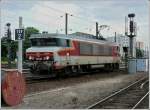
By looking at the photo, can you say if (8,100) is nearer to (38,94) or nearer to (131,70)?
(38,94)

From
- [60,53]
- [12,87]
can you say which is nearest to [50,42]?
[60,53]

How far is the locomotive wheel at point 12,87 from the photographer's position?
551 inches

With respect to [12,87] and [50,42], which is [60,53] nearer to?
[50,42]

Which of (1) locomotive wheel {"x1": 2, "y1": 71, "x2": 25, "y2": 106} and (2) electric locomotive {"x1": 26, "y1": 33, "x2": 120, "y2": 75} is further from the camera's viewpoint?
(2) electric locomotive {"x1": 26, "y1": 33, "x2": 120, "y2": 75}

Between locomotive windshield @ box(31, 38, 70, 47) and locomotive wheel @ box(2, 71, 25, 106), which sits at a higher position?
locomotive windshield @ box(31, 38, 70, 47)

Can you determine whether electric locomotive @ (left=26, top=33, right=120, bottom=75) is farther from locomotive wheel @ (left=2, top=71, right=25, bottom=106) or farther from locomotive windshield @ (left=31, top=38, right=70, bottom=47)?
locomotive wheel @ (left=2, top=71, right=25, bottom=106)

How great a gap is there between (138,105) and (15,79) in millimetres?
4245

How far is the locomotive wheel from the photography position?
1400 cm

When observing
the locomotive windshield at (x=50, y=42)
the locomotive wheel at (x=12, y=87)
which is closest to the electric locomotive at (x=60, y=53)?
the locomotive windshield at (x=50, y=42)

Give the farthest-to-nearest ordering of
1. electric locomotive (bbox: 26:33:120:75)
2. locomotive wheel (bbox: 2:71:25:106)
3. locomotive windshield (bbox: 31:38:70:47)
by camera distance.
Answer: locomotive windshield (bbox: 31:38:70:47), electric locomotive (bbox: 26:33:120:75), locomotive wheel (bbox: 2:71:25:106)

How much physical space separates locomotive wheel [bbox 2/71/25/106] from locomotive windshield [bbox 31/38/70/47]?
13.6m

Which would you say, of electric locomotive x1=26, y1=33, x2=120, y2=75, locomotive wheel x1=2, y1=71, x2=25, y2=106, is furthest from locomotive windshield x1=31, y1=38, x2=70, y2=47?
locomotive wheel x1=2, y1=71, x2=25, y2=106

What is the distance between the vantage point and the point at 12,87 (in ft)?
47.2

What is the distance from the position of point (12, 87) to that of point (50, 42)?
14.3 metres
